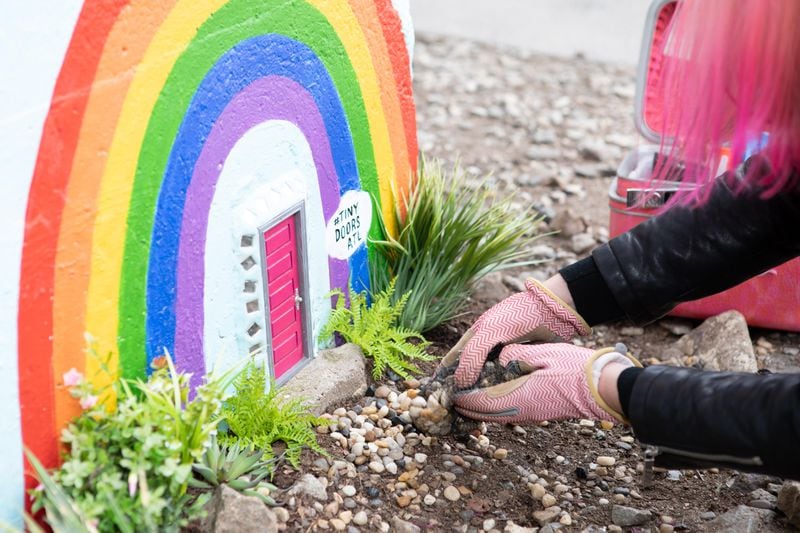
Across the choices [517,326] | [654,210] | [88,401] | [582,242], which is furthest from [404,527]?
[582,242]

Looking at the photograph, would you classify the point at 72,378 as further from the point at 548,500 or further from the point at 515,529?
the point at 548,500

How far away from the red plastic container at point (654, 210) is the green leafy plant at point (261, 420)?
1454 millimetres

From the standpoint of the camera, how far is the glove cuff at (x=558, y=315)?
8.86ft

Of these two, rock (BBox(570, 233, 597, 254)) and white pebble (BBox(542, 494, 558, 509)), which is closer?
white pebble (BBox(542, 494, 558, 509))

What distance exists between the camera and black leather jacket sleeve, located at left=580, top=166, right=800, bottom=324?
8.32 feet

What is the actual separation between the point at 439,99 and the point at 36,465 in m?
4.44

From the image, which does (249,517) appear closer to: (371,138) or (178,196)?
(178,196)

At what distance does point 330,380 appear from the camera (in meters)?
2.92

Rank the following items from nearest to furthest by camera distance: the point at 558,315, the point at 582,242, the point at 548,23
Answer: the point at 558,315 < the point at 582,242 < the point at 548,23

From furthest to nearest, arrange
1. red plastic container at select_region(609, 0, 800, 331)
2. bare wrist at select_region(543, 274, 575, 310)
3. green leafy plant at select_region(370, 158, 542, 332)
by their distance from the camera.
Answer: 1. red plastic container at select_region(609, 0, 800, 331)
2. green leafy plant at select_region(370, 158, 542, 332)
3. bare wrist at select_region(543, 274, 575, 310)

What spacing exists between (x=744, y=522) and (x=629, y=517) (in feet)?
0.91

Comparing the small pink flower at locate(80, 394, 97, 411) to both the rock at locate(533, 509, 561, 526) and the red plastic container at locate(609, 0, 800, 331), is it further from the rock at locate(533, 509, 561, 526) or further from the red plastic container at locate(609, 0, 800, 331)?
the red plastic container at locate(609, 0, 800, 331)

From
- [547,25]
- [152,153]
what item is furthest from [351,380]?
[547,25]

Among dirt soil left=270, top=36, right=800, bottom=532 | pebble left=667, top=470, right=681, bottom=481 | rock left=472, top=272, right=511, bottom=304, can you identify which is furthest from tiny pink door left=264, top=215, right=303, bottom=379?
pebble left=667, top=470, right=681, bottom=481
